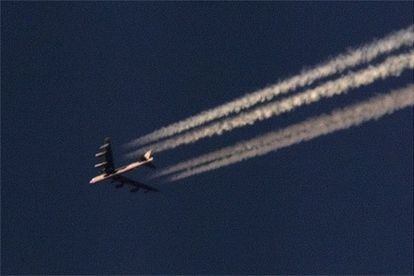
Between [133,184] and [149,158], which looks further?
[133,184]

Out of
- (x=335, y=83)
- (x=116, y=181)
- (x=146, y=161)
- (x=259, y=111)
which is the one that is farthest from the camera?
(x=116, y=181)

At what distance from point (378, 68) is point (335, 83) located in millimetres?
3285

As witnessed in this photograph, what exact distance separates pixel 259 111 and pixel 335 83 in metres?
6.44

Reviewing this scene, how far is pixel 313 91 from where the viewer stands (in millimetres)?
45281

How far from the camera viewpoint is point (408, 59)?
3909 cm

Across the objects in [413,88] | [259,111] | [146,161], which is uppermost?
[146,161]

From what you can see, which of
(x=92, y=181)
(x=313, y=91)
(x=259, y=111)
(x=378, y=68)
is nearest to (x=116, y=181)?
(x=92, y=181)

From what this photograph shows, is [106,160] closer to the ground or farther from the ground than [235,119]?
farther from the ground

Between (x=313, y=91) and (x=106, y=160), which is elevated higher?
(x=106, y=160)

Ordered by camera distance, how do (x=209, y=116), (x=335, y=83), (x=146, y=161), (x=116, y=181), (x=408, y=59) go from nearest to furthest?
(x=408, y=59) → (x=335, y=83) → (x=209, y=116) → (x=146, y=161) → (x=116, y=181)

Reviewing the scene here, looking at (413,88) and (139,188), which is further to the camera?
(139,188)

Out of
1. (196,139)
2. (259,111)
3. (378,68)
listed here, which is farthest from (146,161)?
(378,68)

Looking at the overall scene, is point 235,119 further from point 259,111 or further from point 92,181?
point 92,181

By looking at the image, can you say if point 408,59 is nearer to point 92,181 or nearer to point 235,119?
point 235,119
